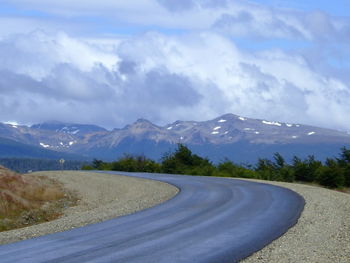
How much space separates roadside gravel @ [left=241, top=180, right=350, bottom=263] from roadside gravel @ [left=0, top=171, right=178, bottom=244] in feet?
23.9

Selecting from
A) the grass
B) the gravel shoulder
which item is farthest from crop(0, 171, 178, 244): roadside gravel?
the grass

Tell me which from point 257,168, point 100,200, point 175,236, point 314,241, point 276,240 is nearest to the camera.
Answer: point 314,241

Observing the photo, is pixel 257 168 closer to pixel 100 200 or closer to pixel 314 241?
pixel 100 200

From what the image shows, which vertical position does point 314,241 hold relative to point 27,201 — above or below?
below

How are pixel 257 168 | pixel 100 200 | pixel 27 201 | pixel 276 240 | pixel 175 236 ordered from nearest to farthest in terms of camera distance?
pixel 276 240 → pixel 175 236 → pixel 27 201 → pixel 100 200 → pixel 257 168

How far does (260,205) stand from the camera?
88.4ft

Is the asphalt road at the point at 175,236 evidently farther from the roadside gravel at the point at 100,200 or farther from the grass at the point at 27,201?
the grass at the point at 27,201

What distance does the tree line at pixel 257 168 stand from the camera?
54.5 metres

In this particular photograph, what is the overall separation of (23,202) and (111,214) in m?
5.43

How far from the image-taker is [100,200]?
105 ft

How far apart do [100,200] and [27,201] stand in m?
4.65

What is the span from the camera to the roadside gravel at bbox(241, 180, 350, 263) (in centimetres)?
1502

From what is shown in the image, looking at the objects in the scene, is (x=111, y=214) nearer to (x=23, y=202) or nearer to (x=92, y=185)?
(x=23, y=202)

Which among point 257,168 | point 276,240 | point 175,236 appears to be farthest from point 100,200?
point 257,168
